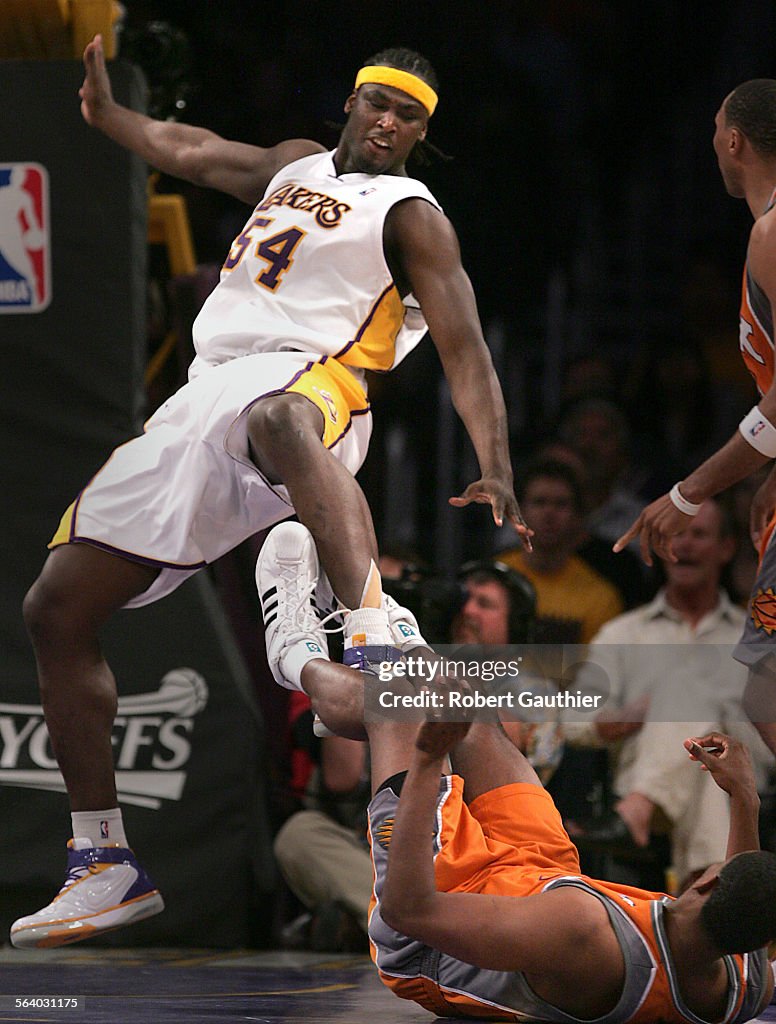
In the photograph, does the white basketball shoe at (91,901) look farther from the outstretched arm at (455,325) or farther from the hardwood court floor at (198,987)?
the outstretched arm at (455,325)

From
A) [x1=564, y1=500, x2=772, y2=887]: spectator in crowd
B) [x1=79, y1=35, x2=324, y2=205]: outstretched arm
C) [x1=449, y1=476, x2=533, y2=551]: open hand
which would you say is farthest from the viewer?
[x1=564, y1=500, x2=772, y2=887]: spectator in crowd

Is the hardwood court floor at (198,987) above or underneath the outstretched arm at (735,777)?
underneath

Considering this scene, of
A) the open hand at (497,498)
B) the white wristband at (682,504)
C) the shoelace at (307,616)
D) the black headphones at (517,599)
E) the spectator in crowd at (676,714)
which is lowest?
the spectator in crowd at (676,714)

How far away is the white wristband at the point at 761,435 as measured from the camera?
2.99m

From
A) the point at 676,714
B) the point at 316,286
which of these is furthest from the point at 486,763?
the point at 676,714

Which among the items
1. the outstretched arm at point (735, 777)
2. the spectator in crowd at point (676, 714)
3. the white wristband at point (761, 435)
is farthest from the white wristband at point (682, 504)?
the spectator in crowd at point (676, 714)

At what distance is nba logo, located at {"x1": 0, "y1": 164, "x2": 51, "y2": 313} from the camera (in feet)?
13.5

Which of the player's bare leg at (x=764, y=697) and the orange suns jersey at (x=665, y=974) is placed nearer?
the orange suns jersey at (x=665, y=974)

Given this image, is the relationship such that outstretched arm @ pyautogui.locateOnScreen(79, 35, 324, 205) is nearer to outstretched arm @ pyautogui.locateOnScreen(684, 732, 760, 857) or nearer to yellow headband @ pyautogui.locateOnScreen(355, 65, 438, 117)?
yellow headband @ pyautogui.locateOnScreen(355, 65, 438, 117)

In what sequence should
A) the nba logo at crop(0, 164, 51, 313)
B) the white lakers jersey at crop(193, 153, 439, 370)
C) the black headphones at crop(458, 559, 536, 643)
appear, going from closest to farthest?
1. the white lakers jersey at crop(193, 153, 439, 370)
2. the nba logo at crop(0, 164, 51, 313)
3. the black headphones at crop(458, 559, 536, 643)

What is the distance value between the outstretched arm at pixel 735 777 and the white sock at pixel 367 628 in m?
0.61

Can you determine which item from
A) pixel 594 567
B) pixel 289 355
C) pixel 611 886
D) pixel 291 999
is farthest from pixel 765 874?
pixel 594 567

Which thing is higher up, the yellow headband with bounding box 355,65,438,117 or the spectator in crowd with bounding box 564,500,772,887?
the yellow headband with bounding box 355,65,438,117

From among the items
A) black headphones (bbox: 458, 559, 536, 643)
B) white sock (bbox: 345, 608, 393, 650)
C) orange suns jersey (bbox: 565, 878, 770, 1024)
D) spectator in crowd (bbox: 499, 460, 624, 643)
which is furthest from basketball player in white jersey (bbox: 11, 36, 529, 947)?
spectator in crowd (bbox: 499, 460, 624, 643)
